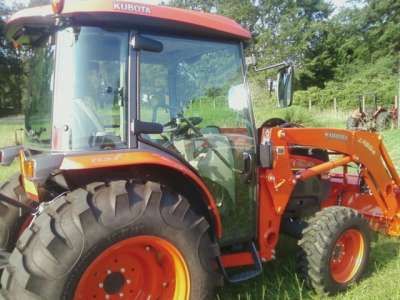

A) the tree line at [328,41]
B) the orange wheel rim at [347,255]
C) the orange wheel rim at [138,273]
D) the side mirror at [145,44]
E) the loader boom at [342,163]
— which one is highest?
the tree line at [328,41]

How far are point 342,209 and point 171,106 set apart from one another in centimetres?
184

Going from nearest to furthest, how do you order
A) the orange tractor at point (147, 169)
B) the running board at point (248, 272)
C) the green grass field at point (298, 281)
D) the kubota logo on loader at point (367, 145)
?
the orange tractor at point (147, 169)
the running board at point (248, 272)
the green grass field at point (298, 281)
the kubota logo on loader at point (367, 145)

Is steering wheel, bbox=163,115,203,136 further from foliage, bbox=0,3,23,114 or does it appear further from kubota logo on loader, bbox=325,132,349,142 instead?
kubota logo on loader, bbox=325,132,349,142

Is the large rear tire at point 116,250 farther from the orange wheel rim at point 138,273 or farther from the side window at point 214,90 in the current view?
the side window at point 214,90

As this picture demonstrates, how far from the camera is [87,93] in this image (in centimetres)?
316

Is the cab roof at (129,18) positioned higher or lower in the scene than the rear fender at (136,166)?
higher

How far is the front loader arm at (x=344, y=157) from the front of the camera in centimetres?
411

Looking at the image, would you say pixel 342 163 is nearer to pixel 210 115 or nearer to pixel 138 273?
pixel 210 115

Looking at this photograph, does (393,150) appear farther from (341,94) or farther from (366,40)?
(366,40)

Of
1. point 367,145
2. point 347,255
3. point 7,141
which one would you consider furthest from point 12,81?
point 347,255

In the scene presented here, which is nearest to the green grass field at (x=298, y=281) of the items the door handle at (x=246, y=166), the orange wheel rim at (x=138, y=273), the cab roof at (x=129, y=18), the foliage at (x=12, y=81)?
the foliage at (x=12, y=81)

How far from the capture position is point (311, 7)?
157 feet

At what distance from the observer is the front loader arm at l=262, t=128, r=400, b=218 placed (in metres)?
4.11

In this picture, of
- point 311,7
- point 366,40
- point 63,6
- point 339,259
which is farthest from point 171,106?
point 311,7
